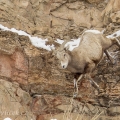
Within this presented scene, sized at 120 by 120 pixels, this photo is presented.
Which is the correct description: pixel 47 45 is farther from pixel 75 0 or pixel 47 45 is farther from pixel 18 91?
pixel 75 0

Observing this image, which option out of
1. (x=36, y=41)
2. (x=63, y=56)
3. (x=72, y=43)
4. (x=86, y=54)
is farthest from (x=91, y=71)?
(x=36, y=41)

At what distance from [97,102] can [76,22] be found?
277cm

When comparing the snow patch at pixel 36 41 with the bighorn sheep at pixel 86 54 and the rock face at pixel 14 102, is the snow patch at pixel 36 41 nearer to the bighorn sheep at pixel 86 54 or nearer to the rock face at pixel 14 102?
the bighorn sheep at pixel 86 54

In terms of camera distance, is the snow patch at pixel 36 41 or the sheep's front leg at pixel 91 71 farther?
the snow patch at pixel 36 41

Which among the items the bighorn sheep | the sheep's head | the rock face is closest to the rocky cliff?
the rock face

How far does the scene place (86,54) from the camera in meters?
6.55

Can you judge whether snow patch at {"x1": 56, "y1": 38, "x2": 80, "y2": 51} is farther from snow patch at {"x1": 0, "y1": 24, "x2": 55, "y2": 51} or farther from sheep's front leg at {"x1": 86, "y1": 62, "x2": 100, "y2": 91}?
sheep's front leg at {"x1": 86, "y1": 62, "x2": 100, "y2": 91}

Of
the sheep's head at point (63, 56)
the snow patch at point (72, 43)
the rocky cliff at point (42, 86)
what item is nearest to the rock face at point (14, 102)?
the rocky cliff at point (42, 86)

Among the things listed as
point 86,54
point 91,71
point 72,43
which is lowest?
point 91,71

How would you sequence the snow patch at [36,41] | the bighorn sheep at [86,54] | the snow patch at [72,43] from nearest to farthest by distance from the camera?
the bighorn sheep at [86,54]
the snow patch at [72,43]
the snow patch at [36,41]

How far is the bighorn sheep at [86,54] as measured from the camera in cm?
630

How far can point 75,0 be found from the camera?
869 cm

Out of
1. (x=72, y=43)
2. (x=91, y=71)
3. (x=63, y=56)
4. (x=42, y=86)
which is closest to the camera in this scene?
(x=63, y=56)

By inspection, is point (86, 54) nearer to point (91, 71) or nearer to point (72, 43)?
point (91, 71)
